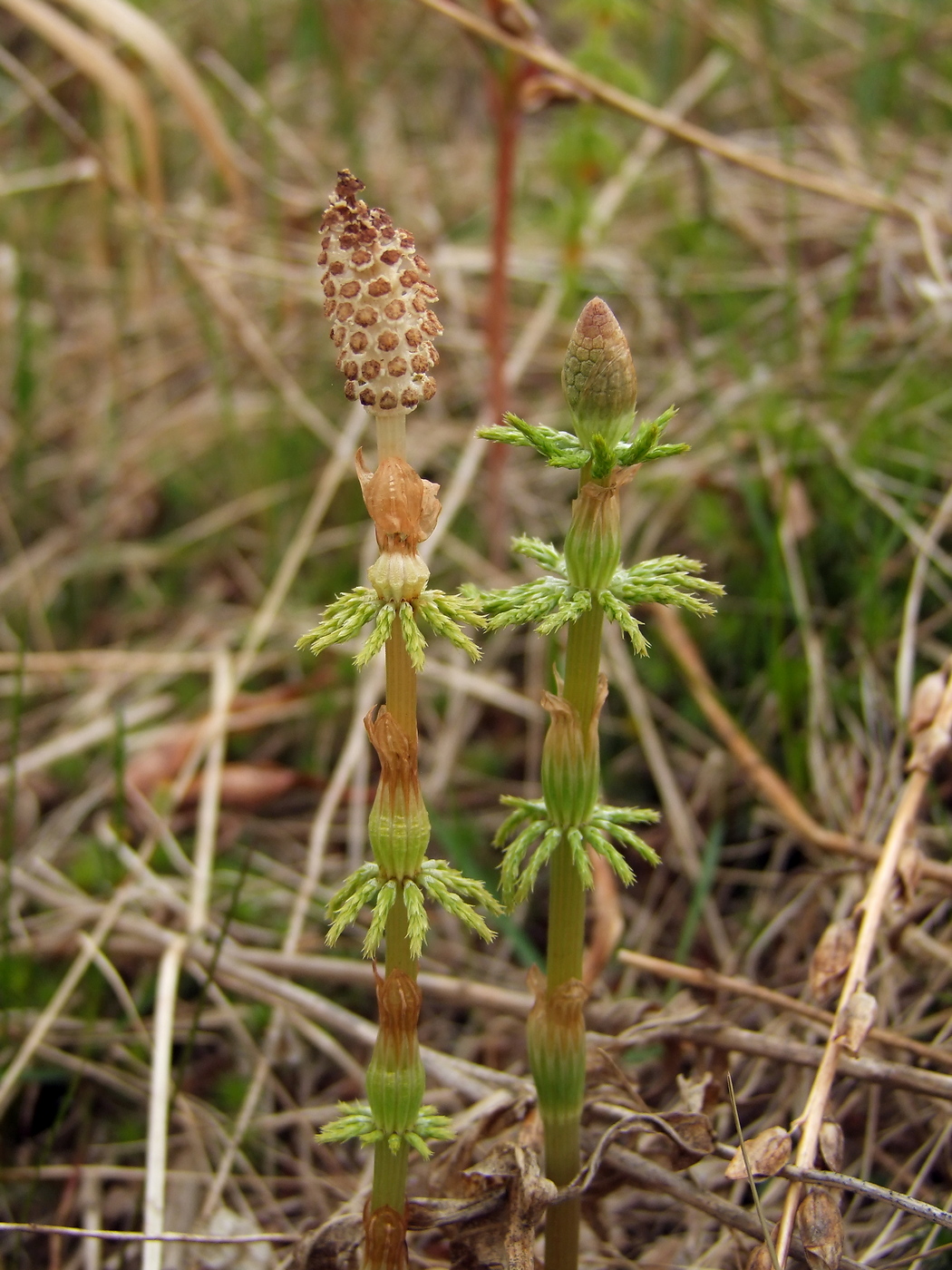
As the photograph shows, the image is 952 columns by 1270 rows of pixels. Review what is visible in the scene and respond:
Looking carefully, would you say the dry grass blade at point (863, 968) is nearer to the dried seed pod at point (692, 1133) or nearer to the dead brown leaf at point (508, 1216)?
the dried seed pod at point (692, 1133)

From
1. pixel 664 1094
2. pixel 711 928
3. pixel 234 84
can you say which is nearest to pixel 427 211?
pixel 234 84

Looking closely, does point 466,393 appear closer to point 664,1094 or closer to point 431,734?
point 431,734

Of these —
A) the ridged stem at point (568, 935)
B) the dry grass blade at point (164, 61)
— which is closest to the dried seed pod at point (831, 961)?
the ridged stem at point (568, 935)

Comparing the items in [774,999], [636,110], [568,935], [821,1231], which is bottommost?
[821,1231]

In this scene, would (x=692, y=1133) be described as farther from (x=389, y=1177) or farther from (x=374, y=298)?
(x=374, y=298)

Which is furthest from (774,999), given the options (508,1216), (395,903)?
(395,903)

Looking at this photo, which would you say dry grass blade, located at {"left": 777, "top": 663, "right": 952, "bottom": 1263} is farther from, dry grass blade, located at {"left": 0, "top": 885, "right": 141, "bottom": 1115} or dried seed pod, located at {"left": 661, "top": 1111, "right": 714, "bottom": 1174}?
dry grass blade, located at {"left": 0, "top": 885, "right": 141, "bottom": 1115}
